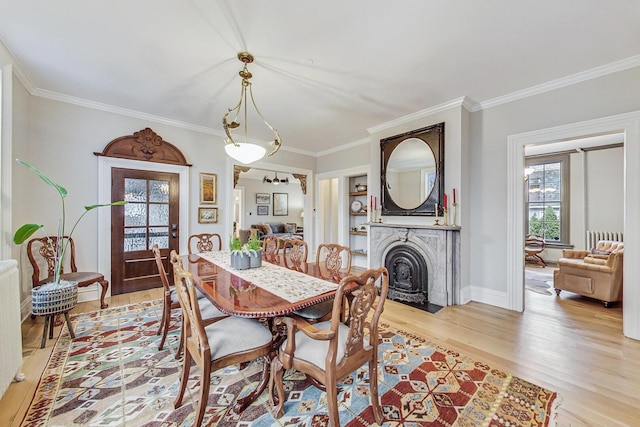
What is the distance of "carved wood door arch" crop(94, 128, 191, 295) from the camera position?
3574 millimetres

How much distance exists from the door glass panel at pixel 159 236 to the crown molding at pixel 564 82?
4.74m

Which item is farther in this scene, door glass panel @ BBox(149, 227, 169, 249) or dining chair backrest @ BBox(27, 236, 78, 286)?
door glass panel @ BBox(149, 227, 169, 249)

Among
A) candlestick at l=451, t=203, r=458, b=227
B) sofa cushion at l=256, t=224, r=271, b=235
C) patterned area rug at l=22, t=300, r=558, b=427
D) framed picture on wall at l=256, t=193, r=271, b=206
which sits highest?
framed picture on wall at l=256, t=193, r=271, b=206

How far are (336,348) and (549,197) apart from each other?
7254mm

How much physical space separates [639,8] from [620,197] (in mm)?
5088

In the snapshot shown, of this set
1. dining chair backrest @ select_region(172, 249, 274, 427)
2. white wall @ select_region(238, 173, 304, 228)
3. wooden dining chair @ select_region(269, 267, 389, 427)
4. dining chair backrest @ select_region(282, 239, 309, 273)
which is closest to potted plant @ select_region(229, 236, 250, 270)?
dining chair backrest @ select_region(282, 239, 309, 273)

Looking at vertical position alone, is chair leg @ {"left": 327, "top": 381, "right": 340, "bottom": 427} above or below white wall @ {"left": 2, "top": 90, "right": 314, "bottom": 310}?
below

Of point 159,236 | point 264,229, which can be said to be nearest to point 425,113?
point 159,236

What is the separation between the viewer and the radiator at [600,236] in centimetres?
504

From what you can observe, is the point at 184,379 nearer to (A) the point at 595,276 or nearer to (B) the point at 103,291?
(B) the point at 103,291

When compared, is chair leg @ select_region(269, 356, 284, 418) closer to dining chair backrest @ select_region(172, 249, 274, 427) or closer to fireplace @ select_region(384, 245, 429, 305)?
dining chair backrest @ select_region(172, 249, 274, 427)

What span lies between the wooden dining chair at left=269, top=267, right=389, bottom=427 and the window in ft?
22.0

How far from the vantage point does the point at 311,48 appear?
2.23 metres

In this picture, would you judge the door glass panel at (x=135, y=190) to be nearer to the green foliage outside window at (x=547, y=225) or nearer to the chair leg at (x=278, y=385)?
the chair leg at (x=278, y=385)
